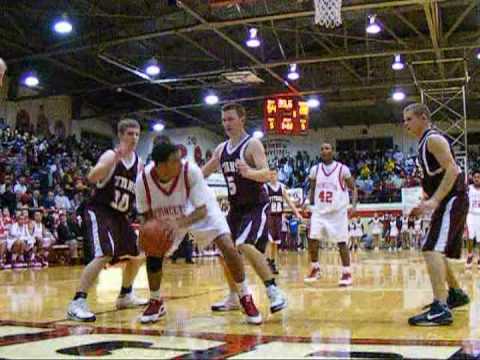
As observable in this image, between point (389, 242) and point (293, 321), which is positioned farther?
point (389, 242)

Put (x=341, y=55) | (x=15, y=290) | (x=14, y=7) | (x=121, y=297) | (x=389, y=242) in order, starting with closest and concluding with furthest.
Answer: (x=121, y=297) < (x=15, y=290) < (x=14, y=7) < (x=341, y=55) < (x=389, y=242)

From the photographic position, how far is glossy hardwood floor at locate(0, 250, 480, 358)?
3.79 metres

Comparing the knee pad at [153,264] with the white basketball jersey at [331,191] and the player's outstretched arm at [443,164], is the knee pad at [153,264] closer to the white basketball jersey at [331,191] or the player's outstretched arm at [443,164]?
the player's outstretched arm at [443,164]

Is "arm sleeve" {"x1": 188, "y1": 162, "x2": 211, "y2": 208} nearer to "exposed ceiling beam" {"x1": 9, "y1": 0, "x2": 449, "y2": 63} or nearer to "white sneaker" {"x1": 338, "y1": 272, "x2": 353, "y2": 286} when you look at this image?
"white sneaker" {"x1": 338, "y1": 272, "x2": 353, "y2": 286}

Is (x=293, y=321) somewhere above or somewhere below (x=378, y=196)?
below

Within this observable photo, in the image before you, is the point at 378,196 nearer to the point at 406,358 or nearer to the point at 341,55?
the point at 341,55

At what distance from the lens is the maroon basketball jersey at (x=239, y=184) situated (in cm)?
584

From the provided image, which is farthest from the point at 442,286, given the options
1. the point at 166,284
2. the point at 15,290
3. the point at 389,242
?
the point at 389,242

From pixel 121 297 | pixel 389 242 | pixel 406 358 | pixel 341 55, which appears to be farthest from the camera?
pixel 389 242

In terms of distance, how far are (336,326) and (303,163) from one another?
31.2 meters

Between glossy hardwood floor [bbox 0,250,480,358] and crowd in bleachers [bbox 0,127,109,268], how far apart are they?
846 cm

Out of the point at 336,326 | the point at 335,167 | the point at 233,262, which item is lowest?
the point at 336,326

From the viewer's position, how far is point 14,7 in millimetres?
19109

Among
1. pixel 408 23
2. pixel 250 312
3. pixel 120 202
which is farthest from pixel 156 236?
pixel 408 23
